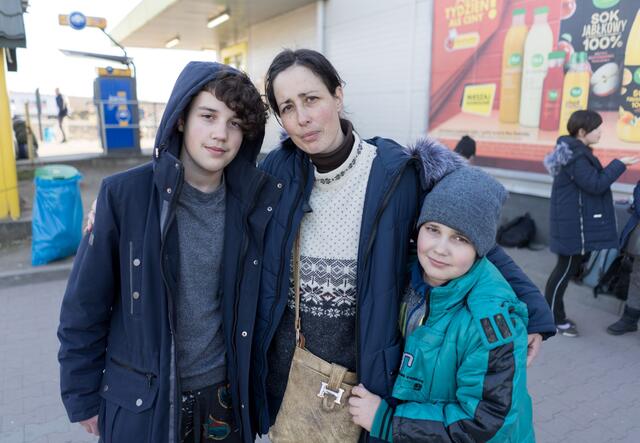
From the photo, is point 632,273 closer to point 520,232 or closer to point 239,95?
point 520,232

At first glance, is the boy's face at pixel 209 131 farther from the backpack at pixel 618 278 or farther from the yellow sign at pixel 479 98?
the yellow sign at pixel 479 98

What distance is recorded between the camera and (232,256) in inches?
68.2

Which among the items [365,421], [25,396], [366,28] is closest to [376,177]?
[365,421]

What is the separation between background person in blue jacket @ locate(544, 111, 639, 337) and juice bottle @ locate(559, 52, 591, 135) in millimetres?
1733

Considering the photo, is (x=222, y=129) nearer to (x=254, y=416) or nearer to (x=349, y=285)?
(x=349, y=285)

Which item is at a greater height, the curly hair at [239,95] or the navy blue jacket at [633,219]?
the curly hair at [239,95]

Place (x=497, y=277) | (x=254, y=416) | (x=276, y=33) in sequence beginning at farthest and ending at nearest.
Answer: (x=276, y=33), (x=254, y=416), (x=497, y=277)

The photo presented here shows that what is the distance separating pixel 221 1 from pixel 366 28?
12.4 feet

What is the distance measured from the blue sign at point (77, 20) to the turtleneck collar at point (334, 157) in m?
12.8

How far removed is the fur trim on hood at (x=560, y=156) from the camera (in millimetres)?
4129

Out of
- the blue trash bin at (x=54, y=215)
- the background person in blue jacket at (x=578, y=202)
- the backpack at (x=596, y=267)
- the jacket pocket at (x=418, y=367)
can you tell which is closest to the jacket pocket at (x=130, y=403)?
the jacket pocket at (x=418, y=367)

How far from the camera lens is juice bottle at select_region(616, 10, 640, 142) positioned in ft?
16.9

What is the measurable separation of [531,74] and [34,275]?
6.71 m

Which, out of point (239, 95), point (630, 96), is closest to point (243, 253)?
point (239, 95)
